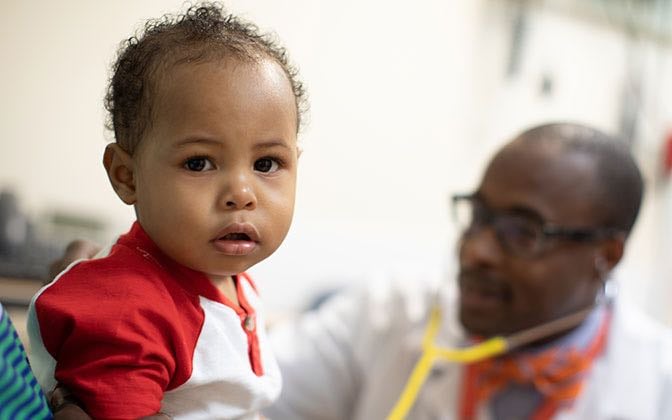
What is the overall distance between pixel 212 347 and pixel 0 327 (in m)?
0.12

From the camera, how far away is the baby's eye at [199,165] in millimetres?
386

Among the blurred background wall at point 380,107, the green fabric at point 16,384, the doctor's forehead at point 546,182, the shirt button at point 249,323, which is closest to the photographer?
the green fabric at point 16,384

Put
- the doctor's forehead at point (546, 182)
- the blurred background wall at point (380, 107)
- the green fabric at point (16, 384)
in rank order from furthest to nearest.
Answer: the doctor's forehead at point (546, 182) < the blurred background wall at point (380, 107) < the green fabric at point (16, 384)

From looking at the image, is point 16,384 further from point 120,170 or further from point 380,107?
point 380,107

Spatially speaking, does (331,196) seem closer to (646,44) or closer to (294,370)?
(294,370)

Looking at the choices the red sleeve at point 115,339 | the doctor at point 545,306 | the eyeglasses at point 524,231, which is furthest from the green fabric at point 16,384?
the eyeglasses at point 524,231

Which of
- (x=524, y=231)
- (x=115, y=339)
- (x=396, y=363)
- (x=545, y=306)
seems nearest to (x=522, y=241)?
(x=524, y=231)

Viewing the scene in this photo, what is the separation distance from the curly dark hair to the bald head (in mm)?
805

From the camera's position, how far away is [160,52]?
392 millimetres

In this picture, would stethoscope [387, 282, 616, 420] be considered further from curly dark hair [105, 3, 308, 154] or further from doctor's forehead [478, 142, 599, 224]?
curly dark hair [105, 3, 308, 154]

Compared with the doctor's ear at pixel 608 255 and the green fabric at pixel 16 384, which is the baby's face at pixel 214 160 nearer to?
the green fabric at pixel 16 384

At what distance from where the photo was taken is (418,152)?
1562 mm

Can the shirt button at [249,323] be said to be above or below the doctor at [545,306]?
above

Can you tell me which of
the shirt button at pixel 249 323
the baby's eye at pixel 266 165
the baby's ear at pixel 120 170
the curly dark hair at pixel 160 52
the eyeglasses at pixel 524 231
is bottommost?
the eyeglasses at pixel 524 231
